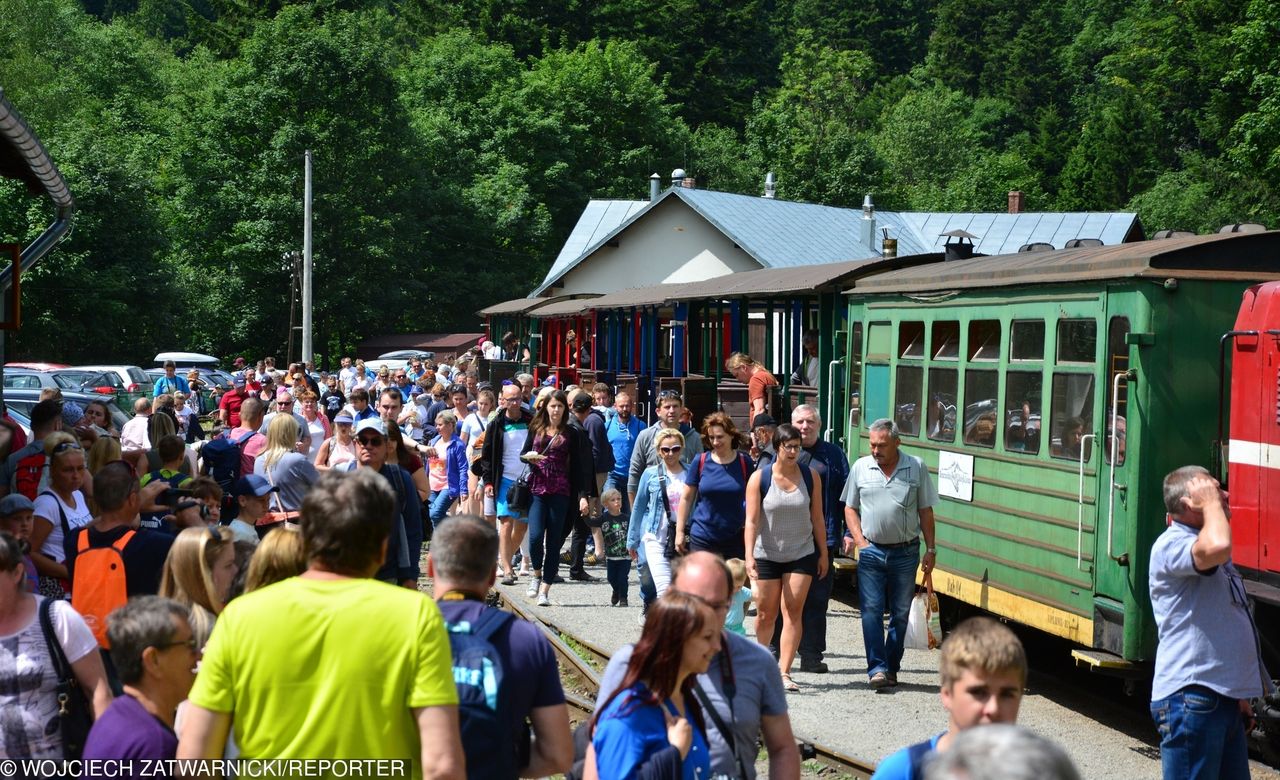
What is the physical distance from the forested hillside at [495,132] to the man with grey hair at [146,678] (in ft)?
129

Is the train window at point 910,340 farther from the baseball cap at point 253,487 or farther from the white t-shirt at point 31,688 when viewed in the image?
the white t-shirt at point 31,688

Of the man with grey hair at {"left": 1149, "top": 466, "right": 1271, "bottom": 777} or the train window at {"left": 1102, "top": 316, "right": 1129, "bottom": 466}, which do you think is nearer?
the man with grey hair at {"left": 1149, "top": 466, "right": 1271, "bottom": 777}

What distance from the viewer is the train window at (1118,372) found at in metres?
9.26

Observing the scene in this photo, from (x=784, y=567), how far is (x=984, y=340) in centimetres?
275

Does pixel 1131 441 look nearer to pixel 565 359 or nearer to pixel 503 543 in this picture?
pixel 503 543

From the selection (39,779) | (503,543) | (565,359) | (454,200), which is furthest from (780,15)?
(39,779)

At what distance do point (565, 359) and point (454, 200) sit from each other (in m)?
31.8

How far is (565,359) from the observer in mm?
35875

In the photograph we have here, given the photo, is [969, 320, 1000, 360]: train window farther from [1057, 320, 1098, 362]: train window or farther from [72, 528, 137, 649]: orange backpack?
[72, 528, 137, 649]: orange backpack

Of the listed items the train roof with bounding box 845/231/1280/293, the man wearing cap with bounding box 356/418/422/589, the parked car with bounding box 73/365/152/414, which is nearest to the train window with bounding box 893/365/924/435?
the train roof with bounding box 845/231/1280/293

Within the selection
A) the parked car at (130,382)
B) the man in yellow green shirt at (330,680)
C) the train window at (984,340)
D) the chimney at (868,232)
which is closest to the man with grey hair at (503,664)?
the man in yellow green shirt at (330,680)

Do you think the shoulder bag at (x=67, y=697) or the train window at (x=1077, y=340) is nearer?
the shoulder bag at (x=67, y=697)

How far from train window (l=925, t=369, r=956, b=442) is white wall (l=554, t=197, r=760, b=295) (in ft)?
101

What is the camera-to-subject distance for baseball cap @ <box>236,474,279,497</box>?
7.82 meters
